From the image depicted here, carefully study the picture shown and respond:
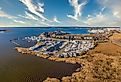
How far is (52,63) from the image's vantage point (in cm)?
5641

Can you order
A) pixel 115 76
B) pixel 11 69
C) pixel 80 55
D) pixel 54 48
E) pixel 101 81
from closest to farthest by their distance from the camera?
1. pixel 101 81
2. pixel 115 76
3. pixel 11 69
4. pixel 80 55
5. pixel 54 48

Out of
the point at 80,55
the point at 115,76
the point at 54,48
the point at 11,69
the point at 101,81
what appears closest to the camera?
the point at 101,81

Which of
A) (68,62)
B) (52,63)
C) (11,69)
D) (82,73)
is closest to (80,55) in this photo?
(68,62)

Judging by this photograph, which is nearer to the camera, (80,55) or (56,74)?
(56,74)

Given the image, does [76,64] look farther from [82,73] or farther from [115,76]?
[115,76]

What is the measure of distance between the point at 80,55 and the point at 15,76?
31303 millimetres

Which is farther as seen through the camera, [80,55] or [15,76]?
[80,55]

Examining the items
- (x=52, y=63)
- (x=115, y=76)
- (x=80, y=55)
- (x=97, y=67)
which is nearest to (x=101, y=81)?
(x=115, y=76)

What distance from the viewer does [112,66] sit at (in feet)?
168

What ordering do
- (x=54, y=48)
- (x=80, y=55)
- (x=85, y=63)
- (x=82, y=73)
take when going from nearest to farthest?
(x=82, y=73), (x=85, y=63), (x=80, y=55), (x=54, y=48)

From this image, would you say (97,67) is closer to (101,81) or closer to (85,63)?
(85,63)

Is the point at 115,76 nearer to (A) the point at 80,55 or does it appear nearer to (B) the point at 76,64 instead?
(B) the point at 76,64

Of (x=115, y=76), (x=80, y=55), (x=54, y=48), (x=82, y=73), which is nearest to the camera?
(x=115, y=76)

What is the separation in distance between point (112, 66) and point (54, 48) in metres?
33.8
